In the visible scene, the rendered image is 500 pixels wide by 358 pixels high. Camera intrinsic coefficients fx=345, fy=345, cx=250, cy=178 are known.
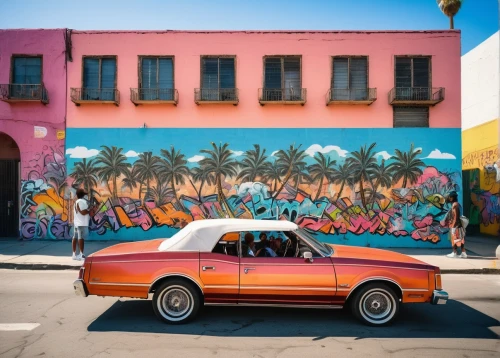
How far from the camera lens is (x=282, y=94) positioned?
39.1ft

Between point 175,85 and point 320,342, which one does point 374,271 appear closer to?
point 320,342

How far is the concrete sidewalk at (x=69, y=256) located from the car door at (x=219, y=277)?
5.37m

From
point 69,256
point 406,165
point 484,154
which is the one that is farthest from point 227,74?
point 484,154

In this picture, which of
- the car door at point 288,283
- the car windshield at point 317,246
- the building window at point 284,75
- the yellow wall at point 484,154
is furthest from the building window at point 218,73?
the yellow wall at point 484,154

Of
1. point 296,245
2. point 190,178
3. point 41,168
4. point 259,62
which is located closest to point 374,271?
point 296,245

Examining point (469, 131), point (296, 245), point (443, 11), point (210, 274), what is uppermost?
point (443, 11)

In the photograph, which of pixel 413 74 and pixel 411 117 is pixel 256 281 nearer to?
pixel 411 117

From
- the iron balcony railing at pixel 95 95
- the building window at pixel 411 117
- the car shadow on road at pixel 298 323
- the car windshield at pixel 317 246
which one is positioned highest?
the iron balcony railing at pixel 95 95

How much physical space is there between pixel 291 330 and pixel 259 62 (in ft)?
31.2

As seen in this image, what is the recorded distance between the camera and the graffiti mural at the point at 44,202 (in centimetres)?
1198

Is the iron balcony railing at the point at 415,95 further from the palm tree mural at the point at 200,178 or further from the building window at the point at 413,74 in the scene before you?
the palm tree mural at the point at 200,178

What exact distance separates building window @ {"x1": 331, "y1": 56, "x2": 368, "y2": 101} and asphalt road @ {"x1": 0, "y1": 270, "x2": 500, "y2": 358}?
Result: 7.67 m

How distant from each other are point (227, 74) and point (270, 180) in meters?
4.01

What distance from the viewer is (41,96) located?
11.9m
